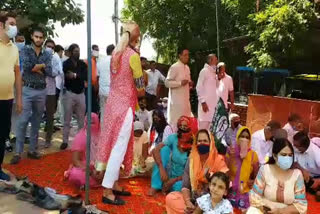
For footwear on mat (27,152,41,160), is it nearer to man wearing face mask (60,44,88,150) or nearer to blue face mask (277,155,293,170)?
man wearing face mask (60,44,88,150)

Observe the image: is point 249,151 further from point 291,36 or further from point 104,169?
point 291,36

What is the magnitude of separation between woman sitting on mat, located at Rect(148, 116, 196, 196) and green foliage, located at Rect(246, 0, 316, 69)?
242 inches

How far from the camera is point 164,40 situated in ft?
65.2

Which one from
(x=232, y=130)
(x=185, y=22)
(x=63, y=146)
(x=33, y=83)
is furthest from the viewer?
(x=185, y=22)

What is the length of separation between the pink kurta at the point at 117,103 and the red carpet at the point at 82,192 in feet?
1.61

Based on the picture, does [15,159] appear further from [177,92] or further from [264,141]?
[264,141]

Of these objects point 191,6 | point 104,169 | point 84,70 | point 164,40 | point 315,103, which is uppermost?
point 191,6

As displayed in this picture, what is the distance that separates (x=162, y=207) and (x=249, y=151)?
45.8 inches

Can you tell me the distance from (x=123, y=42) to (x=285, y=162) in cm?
184

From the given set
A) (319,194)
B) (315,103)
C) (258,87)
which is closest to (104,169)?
(319,194)

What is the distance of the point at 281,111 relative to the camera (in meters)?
7.73

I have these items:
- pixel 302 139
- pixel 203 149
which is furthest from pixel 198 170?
pixel 302 139

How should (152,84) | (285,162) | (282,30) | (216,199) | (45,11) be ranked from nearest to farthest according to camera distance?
1. (216,199)
2. (285,162)
3. (45,11)
4. (152,84)
5. (282,30)

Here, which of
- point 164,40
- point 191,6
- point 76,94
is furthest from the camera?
point 164,40
